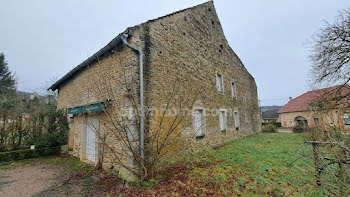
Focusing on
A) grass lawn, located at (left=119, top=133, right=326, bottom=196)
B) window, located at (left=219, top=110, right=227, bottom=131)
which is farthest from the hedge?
window, located at (left=219, top=110, right=227, bottom=131)

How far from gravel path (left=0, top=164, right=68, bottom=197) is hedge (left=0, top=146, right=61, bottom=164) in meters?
1.50

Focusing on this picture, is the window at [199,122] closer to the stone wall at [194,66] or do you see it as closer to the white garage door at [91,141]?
the stone wall at [194,66]

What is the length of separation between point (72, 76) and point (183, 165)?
7.77m

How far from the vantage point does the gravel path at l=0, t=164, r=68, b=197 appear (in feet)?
14.5

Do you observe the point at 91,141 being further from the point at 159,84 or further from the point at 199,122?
the point at 199,122

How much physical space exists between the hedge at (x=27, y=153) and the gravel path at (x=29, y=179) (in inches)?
59.0

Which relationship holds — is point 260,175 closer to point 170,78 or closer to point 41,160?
point 170,78

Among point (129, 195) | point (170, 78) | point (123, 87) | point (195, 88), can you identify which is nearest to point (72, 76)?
point (123, 87)

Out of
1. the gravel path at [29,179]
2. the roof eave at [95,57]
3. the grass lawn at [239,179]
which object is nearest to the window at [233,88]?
the grass lawn at [239,179]

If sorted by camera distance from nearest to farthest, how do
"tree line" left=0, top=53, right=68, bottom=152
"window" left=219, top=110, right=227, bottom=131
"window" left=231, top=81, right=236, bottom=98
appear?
1. "tree line" left=0, top=53, right=68, bottom=152
2. "window" left=219, top=110, right=227, bottom=131
3. "window" left=231, top=81, right=236, bottom=98

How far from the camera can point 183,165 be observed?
6.16m

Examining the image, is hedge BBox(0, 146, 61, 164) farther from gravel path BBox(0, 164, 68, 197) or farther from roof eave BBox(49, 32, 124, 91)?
roof eave BBox(49, 32, 124, 91)

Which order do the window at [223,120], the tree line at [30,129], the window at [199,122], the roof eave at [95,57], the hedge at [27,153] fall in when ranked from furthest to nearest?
1. the window at [223,120]
2. the tree line at [30,129]
3. the window at [199,122]
4. the hedge at [27,153]
5. the roof eave at [95,57]

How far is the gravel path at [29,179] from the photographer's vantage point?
441 centimetres
